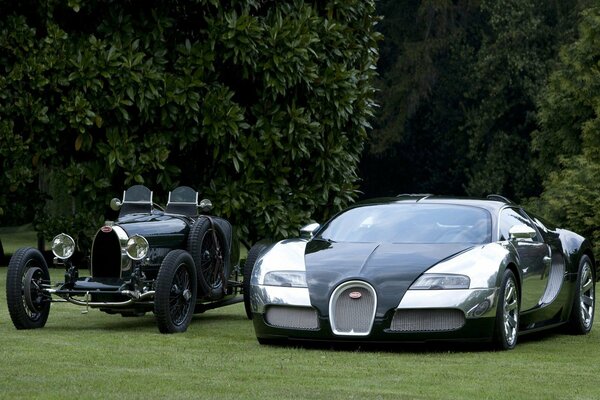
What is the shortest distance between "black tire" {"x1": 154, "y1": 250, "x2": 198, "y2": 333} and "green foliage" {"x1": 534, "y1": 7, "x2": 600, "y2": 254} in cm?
1292

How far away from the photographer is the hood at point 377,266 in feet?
37.4

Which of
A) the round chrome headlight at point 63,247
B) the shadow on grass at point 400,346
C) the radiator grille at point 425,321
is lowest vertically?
the shadow on grass at point 400,346

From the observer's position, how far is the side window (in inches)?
499

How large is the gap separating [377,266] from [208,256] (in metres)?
3.42

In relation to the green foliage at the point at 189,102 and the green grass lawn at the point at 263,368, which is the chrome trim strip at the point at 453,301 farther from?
the green foliage at the point at 189,102

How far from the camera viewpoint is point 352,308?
37.7 feet

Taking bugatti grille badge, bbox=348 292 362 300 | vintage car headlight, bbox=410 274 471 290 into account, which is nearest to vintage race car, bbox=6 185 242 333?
bugatti grille badge, bbox=348 292 362 300

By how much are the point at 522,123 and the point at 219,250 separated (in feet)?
124

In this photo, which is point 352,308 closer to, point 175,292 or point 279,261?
point 279,261

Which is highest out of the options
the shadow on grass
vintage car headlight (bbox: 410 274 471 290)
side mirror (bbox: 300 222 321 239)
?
side mirror (bbox: 300 222 321 239)

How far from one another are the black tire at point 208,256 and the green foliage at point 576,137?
11.6 metres

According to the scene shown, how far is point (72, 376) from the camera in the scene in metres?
9.49

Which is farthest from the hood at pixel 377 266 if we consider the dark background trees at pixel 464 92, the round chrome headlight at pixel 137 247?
the dark background trees at pixel 464 92

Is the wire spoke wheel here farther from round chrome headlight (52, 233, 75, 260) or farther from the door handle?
the door handle
